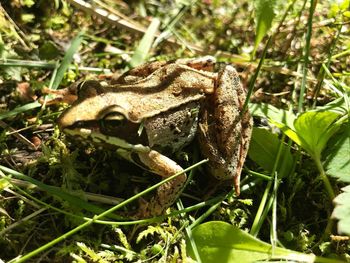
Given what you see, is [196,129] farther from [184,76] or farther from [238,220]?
[238,220]

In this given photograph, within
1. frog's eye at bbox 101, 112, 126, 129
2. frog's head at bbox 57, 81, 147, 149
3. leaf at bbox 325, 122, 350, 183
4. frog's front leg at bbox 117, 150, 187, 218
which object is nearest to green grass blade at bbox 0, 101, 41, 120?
frog's head at bbox 57, 81, 147, 149

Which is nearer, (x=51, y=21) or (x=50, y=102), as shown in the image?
(x=50, y=102)

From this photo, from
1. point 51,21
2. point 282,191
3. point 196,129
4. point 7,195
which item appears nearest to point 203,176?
point 196,129

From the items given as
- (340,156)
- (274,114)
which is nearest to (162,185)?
(274,114)

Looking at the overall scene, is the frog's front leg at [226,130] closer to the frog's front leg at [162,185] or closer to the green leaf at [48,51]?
the frog's front leg at [162,185]

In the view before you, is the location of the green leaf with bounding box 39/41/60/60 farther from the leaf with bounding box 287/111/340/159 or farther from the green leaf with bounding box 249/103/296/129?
the leaf with bounding box 287/111/340/159

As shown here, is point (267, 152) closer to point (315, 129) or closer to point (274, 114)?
point (274, 114)
